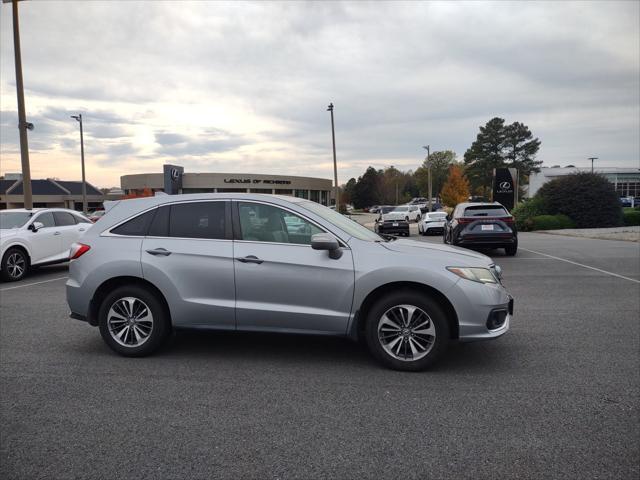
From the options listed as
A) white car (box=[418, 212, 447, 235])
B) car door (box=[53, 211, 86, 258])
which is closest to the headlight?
car door (box=[53, 211, 86, 258])

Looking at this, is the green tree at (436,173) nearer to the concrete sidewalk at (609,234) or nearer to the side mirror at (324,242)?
the concrete sidewalk at (609,234)

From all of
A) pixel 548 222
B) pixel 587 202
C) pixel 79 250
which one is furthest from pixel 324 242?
pixel 587 202

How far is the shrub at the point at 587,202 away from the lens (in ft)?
109

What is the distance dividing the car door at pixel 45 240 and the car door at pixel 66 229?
0.10 metres

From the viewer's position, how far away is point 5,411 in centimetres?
396

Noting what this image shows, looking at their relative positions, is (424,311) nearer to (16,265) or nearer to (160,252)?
(160,252)

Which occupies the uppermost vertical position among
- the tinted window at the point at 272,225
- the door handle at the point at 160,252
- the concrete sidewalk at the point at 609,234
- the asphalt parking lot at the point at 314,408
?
the tinted window at the point at 272,225

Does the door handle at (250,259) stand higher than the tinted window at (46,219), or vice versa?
the tinted window at (46,219)

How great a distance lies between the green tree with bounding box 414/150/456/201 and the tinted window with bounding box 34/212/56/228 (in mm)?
118083

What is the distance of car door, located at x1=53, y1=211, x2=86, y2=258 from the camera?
12930 mm

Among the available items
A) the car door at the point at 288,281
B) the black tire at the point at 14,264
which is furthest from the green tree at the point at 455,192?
the car door at the point at 288,281

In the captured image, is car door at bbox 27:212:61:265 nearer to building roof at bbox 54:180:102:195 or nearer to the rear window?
the rear window

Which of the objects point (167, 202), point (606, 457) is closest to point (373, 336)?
point (606, 457)

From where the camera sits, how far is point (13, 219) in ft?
40.1
